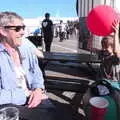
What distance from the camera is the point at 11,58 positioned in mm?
4449

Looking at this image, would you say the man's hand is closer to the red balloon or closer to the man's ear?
the man's ear

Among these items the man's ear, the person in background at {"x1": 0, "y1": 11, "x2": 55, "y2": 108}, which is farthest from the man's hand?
the man's ear

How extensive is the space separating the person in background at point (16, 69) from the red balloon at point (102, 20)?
42.0 inches

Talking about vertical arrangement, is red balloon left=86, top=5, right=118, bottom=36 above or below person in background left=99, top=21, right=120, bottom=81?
above

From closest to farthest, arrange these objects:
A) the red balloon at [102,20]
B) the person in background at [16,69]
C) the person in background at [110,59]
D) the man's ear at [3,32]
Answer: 1. the person in background at [16,69]
2. the man's ear at [3,32]
3. the red balloon at [102,20]
4. the person in background at [110,59]

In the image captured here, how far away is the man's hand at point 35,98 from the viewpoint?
4352 mm

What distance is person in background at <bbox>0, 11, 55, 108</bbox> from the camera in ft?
14.2

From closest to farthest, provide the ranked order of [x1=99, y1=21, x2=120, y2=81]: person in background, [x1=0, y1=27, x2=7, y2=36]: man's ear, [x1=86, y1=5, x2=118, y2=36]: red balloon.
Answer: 1. [x1=0, y1=27, x2=7, y2=36]: man's ear
2. [x1=86, y1=5, x2=118, y2=36]: red balloon
3. [x1=99, y1=21, x2=120, y2=81]: person in background

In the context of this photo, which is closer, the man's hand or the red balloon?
the man's hand

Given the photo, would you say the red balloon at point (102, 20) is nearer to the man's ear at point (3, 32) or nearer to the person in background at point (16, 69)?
the person in background at point (16, 69)

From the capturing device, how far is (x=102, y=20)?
543 cm

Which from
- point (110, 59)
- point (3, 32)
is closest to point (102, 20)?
point (110, 59)

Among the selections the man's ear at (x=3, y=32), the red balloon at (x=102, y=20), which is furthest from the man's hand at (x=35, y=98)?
the red balloon at (x=102, y=20)

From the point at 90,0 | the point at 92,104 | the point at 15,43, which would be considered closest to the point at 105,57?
the point at 92,104
